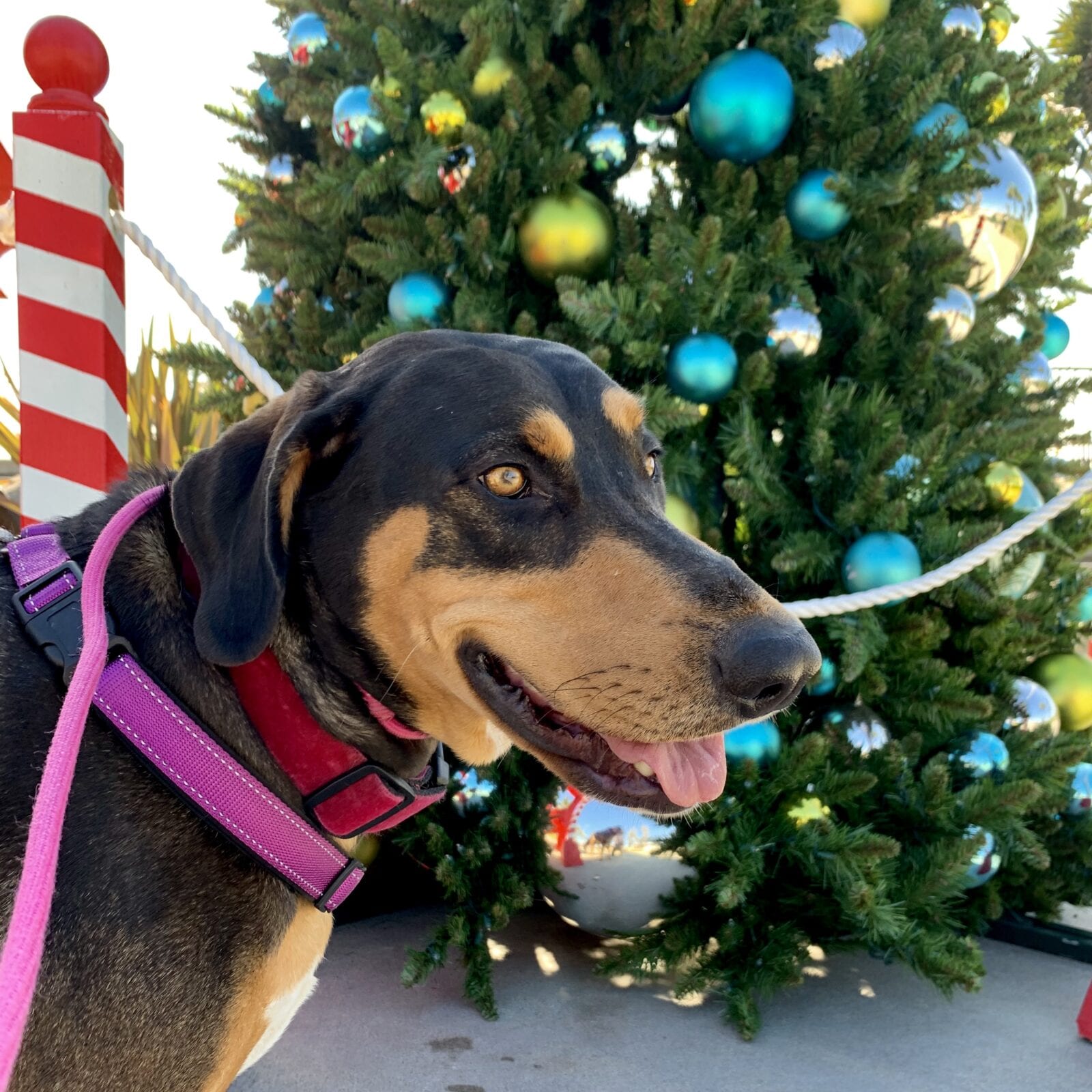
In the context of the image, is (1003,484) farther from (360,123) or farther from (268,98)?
(268,98)

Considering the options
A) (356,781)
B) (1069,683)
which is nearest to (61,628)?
(356,781)

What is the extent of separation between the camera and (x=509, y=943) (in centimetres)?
415

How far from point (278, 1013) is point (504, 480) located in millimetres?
1231

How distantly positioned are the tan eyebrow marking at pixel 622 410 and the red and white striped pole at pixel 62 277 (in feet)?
7.89

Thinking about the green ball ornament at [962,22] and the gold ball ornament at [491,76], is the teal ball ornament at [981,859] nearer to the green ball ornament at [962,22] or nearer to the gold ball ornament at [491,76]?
the green ball ornament at [962,22]

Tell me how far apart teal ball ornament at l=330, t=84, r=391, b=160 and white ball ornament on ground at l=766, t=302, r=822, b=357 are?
5.28 ft

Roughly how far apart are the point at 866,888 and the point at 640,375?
1.99m

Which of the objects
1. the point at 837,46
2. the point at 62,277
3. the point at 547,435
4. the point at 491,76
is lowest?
the point at 62,277

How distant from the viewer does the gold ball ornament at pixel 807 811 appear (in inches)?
133

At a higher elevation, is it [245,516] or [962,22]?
[962,22]

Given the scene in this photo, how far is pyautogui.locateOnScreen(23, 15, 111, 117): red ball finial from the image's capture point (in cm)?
386

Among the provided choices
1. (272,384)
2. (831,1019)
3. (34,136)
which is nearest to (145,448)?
(34,136)

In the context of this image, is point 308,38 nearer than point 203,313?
No

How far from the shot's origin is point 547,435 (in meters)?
2.20
